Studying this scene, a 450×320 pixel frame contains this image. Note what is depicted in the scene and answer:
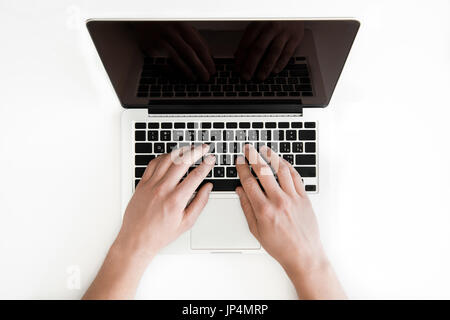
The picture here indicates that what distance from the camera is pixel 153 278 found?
73 cm

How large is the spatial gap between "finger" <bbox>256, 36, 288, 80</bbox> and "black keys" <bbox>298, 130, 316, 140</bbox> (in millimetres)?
159

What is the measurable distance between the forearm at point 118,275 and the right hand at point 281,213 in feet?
0.85

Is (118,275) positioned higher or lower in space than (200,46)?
lower

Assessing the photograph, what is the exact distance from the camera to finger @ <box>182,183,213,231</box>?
2.24ft

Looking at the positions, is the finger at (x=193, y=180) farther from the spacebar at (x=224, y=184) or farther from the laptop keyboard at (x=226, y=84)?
the laptop keyboard at (x=226, y=84)

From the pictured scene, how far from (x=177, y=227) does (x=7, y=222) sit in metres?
0.42

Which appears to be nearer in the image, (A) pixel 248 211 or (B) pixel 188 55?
(B) pixel 188 55

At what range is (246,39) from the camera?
554mm

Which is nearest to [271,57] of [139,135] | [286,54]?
[286,54]

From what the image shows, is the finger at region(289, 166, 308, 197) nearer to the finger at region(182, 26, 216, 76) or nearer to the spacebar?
the spacebar

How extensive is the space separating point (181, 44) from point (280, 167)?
1.08ft

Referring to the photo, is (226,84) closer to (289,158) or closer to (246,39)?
(246,39)

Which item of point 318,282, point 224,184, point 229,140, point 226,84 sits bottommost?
point 318,282
